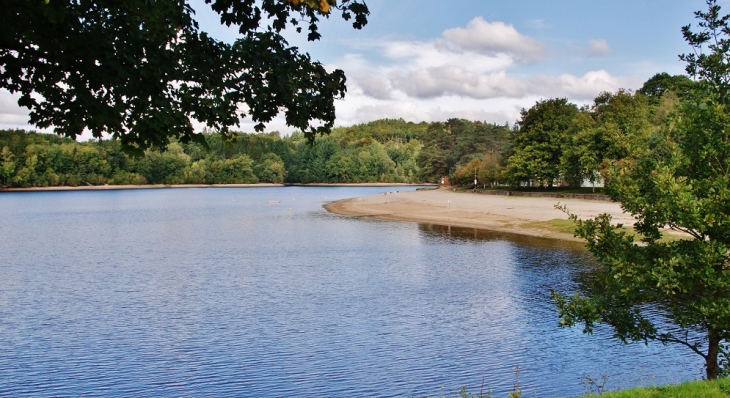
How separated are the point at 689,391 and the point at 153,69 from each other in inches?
337

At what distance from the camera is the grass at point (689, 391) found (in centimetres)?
846

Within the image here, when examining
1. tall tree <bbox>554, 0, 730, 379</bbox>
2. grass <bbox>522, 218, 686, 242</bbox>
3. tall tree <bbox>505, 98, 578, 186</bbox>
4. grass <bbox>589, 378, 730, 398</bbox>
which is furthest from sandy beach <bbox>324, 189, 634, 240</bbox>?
grass <bbox>589, 378, 730, 398</bbox>

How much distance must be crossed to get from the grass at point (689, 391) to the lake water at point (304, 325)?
4.67m

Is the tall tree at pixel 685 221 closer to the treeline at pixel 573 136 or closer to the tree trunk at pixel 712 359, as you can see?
the tree trunk at pixel 712 359

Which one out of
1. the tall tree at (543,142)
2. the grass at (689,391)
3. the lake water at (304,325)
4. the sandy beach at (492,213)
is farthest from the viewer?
the tall tree at (543,142)

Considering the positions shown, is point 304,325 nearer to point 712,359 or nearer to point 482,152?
point 712,359

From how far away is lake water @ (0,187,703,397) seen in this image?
14672 millimetres

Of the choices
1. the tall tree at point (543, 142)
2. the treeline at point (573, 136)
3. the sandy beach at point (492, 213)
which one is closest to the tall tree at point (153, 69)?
the sandy beach at point (492, 213)

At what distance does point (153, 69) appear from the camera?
891 cm

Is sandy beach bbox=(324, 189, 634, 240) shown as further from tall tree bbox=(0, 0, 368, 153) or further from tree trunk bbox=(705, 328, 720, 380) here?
tall tree bbox=(0, 0, 368, 153)

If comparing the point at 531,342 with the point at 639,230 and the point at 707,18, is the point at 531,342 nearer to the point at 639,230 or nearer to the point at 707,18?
the point at 639,230

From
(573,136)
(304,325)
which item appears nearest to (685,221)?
(304,325)

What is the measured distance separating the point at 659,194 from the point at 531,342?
8.26 meters

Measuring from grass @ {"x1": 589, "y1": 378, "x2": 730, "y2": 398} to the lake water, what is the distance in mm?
4672
